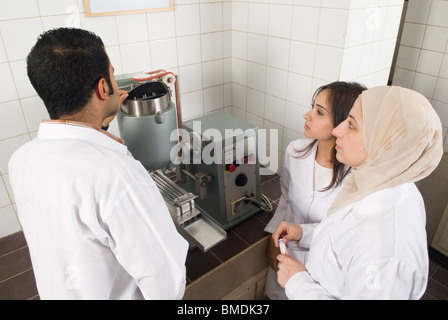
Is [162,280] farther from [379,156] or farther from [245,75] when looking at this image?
[245,75]

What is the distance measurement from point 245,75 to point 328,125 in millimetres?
962

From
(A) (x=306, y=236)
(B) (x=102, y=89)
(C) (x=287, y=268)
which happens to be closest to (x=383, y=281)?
(C) (x=287, y=268)

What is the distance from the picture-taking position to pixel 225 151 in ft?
4.18

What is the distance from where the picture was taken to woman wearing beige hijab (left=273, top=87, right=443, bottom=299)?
76 centimetres

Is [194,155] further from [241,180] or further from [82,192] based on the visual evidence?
[82,192]

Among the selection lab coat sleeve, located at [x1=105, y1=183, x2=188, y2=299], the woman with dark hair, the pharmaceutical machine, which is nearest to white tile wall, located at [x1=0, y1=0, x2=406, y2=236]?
the woman with dark hair

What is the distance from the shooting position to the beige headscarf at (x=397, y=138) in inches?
29.9

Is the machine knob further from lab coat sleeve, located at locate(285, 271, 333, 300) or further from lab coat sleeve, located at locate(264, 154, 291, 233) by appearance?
lab coat sleeve, located at locate(285, 271, 333, 300)

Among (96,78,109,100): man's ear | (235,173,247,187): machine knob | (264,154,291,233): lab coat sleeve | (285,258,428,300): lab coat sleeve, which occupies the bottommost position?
(264,154,291,233): lab coat sleeve

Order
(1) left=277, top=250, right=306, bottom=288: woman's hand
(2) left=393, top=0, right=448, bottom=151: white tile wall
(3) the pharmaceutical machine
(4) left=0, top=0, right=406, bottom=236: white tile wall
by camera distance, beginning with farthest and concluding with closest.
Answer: (2) left=393, top=0, right=448, bottom=151: white tile wall, (4) left=0, top=0, right=406, bottom=236: white tile wall, (3) the pharmaceutical machine, (1) left=277, top=250, right=306, bottom=288: woman's hand

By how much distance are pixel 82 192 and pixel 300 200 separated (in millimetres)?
972

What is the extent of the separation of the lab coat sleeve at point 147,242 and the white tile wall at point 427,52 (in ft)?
6.64

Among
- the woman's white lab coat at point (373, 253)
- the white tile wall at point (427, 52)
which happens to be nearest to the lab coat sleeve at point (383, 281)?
the woman's white lab coat at point (373, 253)

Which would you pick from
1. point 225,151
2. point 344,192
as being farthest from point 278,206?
point 344,192
